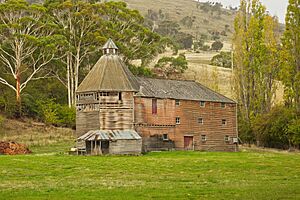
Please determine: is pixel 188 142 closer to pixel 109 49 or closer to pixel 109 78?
pixel 109 78

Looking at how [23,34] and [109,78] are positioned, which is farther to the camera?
[23,34]

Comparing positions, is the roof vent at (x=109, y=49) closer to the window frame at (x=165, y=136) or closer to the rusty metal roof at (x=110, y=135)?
the rusty metal roof at (x=110, y=135)

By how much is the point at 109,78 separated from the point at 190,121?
9.66 meters

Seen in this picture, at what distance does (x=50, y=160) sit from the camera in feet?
118

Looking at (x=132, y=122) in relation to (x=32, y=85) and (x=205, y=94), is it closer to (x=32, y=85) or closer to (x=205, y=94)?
(x=205, y=94)

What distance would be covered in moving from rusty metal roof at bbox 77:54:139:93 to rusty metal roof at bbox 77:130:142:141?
3.91 m

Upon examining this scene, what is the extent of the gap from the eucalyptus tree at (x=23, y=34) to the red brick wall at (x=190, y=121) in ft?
56.0

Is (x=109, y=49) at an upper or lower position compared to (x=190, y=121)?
upper

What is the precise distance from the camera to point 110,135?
47.3m

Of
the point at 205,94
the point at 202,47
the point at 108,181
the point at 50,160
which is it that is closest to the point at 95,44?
the point at 205,94

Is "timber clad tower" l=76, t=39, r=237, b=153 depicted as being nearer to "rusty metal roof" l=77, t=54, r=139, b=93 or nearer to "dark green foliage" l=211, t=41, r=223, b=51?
"rusty metal roof" l=77, t=54, r=139, b=93

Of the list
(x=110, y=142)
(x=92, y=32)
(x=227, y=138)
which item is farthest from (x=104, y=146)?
(x=92, y=32)

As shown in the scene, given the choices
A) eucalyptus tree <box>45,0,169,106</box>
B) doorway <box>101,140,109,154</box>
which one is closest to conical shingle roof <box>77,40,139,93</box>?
doorway <box>101,140,109,154</box>

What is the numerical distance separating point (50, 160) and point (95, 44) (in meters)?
35.3
